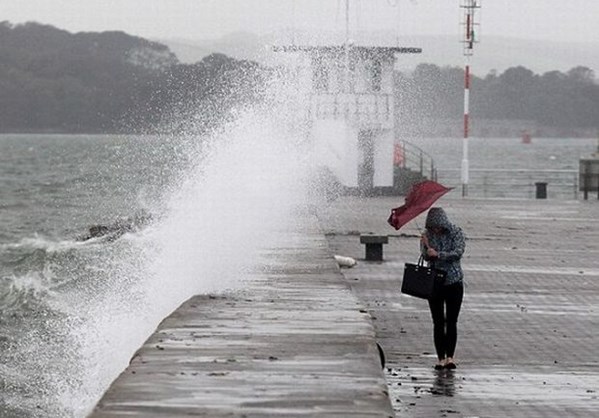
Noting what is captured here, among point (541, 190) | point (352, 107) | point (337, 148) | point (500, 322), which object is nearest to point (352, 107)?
point (352, 107)

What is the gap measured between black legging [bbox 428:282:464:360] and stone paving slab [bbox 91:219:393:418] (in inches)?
28.7

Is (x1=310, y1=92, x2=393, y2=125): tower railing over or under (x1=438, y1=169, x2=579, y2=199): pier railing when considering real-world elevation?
over

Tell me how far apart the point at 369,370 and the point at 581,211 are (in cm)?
2990

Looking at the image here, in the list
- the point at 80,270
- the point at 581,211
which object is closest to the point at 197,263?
the point at 80,270

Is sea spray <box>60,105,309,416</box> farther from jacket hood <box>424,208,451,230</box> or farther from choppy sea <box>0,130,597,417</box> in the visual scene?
jacket hood <box>424,208,451,230</box>

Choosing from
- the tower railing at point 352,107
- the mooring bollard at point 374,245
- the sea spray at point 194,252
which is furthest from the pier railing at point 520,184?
the mooring bollard at point 374,245

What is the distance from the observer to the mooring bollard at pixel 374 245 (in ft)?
77.8

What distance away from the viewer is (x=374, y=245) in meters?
23.9

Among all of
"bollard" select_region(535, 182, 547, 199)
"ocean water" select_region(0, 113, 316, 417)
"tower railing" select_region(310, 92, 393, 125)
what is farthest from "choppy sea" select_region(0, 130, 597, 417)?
"bollard" select_region(535, 182, 547, 199)

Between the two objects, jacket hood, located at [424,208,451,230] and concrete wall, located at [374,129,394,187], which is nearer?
jacket hood, located at [424,208,451,230]

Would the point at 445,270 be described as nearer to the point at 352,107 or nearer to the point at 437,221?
the point at 437,221

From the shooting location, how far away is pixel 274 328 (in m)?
12.7

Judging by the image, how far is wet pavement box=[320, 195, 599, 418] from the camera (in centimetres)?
1241

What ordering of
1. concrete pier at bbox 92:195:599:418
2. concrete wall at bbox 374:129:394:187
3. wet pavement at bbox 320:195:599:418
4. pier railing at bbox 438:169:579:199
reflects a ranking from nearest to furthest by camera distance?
concrete pier at bbox 92:195:599:418 → wet pavement at bbox 320:195:599:418 → concrete wall at bbox 374:129:394:187 → pier railing at bbox 438:169:579:199
